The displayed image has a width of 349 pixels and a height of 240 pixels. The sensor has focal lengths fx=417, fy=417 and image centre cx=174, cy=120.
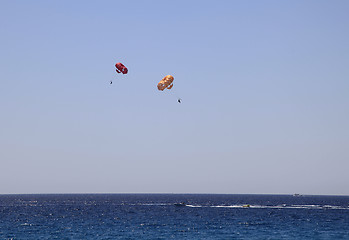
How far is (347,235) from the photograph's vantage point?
231ft

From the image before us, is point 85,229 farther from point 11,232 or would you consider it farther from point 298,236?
point 298,236

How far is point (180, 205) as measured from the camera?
562ft

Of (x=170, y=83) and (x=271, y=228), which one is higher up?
(x=170, y=83)

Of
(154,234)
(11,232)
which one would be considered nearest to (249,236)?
(154,234)

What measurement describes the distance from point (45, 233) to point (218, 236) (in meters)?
30.1

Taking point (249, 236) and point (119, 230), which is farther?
point (119, 230)

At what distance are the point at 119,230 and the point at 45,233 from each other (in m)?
13.2

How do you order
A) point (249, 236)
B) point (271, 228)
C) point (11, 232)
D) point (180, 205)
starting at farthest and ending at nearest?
point (180, 205), point (271, 228), point (11, 232), point (249, 236)

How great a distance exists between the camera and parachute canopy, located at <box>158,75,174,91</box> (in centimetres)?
6852

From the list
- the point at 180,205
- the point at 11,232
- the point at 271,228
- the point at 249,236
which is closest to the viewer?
the point at 249,236

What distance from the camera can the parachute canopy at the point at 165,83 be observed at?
68519mm

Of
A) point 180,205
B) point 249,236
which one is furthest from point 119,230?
point 180,205

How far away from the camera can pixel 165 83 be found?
6944cm

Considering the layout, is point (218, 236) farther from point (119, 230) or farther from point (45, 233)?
point (45, 233)
